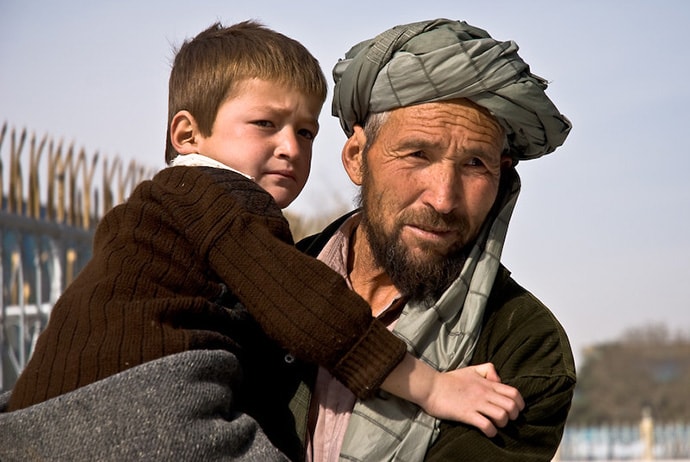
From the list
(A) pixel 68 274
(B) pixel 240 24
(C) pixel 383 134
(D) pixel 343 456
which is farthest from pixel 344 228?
(A) pixel 68 274

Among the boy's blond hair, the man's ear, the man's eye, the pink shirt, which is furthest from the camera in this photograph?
the man's ear

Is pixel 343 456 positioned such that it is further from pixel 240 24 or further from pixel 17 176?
pixel 17 176

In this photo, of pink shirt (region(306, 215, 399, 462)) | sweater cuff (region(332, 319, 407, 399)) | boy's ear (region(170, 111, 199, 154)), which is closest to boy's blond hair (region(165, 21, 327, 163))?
boy's ear (region(170, 111, 199, 154))

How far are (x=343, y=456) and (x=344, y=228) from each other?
2.99 ft

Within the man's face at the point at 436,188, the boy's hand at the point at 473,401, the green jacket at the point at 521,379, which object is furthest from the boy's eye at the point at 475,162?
the boy's hand at the point at 473,401

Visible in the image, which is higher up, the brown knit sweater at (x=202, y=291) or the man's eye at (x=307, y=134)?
the man's eye at (x=307, y=134)

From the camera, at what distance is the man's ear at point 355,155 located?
341 centimetres

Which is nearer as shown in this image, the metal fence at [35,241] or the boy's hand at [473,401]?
the boy's hand at [473,401]

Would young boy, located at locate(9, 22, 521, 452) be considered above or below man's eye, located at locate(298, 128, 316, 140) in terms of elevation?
below

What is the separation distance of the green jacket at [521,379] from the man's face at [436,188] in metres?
0.18

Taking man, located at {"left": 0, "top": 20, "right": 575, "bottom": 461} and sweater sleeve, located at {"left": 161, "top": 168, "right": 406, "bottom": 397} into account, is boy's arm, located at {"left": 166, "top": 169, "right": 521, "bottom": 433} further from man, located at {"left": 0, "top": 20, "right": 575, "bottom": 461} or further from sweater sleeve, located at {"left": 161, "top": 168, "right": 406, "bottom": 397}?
man, located at {"left": 0, "top": 20, "right": 575, "bottom": 461}

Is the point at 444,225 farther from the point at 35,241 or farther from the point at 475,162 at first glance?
the point at 35,241

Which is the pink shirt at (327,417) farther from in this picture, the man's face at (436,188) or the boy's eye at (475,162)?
the boy's eye at (475,162)

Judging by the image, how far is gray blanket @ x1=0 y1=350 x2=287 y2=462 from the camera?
224cm
